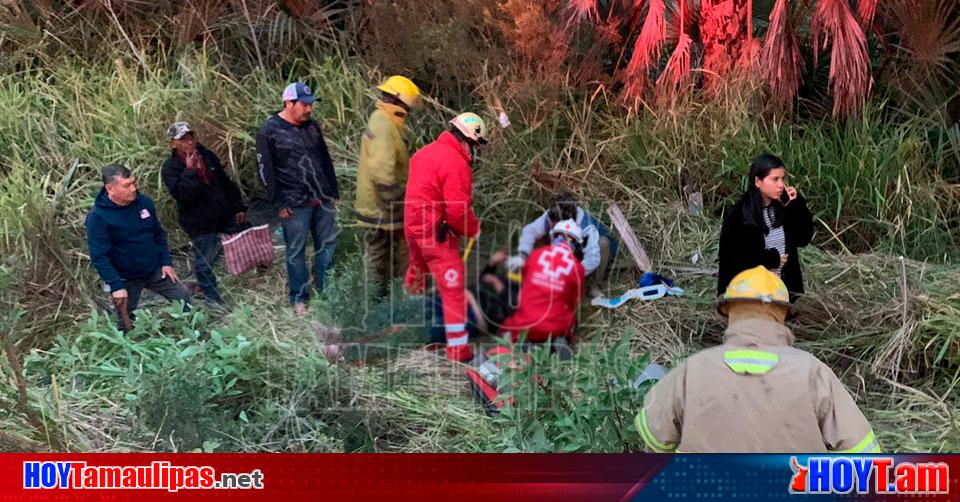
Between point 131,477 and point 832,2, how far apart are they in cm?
447

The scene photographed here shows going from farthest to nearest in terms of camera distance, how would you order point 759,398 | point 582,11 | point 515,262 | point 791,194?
point 582,11 < point 515,262 < point 791,194 < point 759,398

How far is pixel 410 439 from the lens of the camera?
178 inches

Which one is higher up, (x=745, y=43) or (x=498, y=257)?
(x=745, y=43)

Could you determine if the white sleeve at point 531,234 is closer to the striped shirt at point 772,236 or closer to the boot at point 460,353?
the boot at point 460,353

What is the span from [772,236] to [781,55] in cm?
167

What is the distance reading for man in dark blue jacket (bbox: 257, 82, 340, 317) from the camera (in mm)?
5645

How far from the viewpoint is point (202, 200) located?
575 cm

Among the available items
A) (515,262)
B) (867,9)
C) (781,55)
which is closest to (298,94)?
(515,262)

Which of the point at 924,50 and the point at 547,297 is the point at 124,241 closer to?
the point at 547,297

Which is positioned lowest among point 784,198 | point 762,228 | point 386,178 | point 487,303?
point 487,303

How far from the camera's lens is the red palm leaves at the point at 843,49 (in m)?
5.69

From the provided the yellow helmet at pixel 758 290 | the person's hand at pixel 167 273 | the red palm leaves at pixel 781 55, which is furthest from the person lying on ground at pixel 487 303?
the red palm leaves at pixel 781 55

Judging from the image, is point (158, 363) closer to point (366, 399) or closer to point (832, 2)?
point (366, 399)

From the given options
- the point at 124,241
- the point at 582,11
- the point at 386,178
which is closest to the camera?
the point at 124,241
